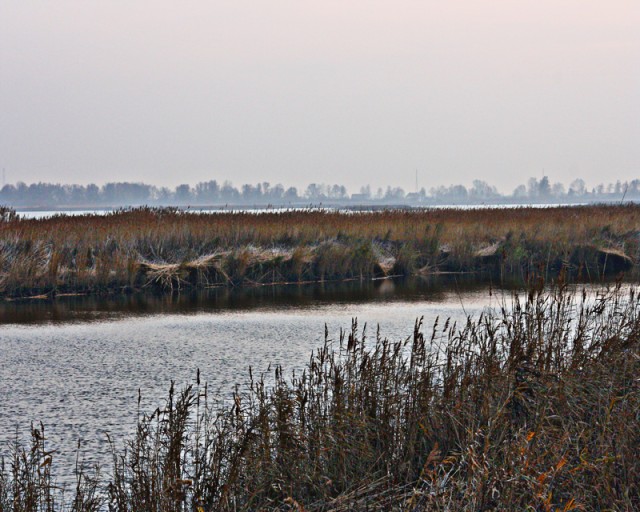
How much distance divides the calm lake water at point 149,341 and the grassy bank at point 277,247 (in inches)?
42.3

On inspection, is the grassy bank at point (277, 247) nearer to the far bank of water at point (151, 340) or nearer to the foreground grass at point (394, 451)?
the far bank of water at point (151, 340)

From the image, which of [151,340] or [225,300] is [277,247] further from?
[151,340]

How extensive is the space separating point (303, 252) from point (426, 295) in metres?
3.95

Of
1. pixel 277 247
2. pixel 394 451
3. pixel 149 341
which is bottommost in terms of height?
pixel 149 341

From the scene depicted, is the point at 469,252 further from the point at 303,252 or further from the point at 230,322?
the point at 230,322

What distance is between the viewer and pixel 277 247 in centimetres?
1933

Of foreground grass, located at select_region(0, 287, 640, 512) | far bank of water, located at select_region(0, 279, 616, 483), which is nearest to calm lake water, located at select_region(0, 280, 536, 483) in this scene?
far bank of water, located at select_region(0, 279, 616, 483)

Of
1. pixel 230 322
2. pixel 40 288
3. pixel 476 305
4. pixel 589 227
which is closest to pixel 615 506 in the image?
pixel 230 322

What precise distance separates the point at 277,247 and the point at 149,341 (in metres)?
8.61

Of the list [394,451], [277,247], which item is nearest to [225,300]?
[277,247]

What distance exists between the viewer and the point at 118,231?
18.0m

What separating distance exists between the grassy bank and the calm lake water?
3.52 feet

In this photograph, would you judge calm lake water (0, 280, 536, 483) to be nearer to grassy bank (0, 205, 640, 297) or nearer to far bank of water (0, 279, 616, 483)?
far bank of water (0, 279, 616, 483)

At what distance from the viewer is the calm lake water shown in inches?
277
